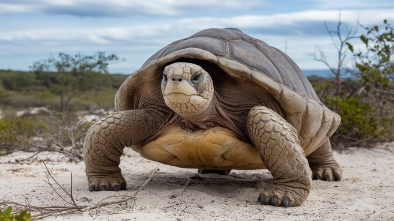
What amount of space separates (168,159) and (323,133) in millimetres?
1428

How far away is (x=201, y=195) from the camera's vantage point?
14.4 feet

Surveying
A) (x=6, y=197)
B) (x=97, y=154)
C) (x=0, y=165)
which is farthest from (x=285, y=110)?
(x=0, y=165)

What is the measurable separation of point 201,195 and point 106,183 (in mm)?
778

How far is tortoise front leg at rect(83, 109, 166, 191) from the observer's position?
4.54 meters

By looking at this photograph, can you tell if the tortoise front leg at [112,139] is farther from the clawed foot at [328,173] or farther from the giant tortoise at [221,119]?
the clawed foot at [328,173]

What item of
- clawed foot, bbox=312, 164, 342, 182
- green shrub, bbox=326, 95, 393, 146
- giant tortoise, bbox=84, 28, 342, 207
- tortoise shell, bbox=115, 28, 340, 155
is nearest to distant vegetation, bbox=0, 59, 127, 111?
green shrub, bbox=326, 95, 393, 146

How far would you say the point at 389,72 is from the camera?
895 cm

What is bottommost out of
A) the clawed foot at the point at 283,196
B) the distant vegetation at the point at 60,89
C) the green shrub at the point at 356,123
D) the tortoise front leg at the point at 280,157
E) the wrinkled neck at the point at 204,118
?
the distant vegetation at the point at 60,89

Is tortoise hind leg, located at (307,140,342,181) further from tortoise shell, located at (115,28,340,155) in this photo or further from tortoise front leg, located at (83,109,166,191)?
tortoise front leg, located at (83,109,166,191)

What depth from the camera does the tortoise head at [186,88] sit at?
147 inches

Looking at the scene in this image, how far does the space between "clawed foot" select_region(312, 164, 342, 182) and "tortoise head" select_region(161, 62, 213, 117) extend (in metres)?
2.20

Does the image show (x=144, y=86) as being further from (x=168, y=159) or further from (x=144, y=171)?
(x=144, y=171)

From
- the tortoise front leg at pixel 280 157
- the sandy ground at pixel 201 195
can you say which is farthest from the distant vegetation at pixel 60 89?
the tortoise front leg at pixel 280 157

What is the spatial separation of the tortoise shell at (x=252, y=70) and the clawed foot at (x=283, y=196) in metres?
0.69
